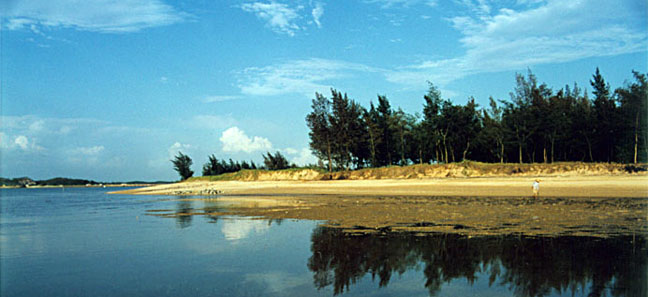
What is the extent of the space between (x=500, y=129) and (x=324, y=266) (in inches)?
2052

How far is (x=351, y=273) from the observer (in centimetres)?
800

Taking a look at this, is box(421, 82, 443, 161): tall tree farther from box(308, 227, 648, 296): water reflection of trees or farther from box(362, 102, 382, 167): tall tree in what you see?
box(308, 227, 648, 296): water reflection of trees

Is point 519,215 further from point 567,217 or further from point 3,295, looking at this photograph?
point 3,295

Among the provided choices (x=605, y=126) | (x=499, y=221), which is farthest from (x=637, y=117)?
(x=499, y=221)

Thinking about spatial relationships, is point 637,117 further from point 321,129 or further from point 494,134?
point 321,129

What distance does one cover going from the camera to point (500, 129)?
2169 inches

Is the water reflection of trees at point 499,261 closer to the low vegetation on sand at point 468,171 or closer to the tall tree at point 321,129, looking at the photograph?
the low vegetation on sand at point 468,171

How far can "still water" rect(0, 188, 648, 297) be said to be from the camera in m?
6.99

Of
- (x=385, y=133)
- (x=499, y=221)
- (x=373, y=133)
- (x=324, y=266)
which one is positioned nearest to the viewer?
(x=324, y=266)

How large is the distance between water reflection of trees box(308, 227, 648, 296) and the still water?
2 cm

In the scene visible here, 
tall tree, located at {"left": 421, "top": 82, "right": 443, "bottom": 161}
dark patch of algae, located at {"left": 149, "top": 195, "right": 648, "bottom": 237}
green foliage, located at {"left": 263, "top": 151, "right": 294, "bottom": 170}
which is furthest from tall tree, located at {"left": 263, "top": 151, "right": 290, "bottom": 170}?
dark patch of algae, located at {"left": 149, "top": 195, "right": 648, "bottom": 237}

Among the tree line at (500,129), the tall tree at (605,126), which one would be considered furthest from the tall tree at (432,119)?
the tall tree at (605,126)

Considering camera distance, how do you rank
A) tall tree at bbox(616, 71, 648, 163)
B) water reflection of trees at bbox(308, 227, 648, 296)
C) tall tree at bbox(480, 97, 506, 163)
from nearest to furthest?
water reflection of trees at bbox(308, 227, 648, 296) < tall tree at bbox(616, 71, 648, 163) < tall tree at bbox(480, 97, 506, 163)

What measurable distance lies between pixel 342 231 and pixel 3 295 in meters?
8.59
